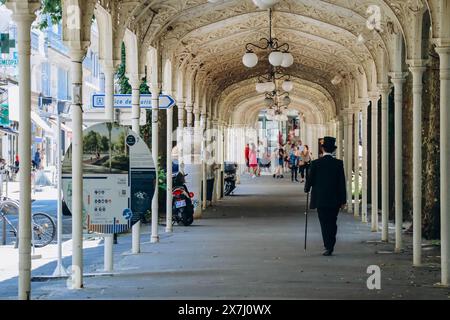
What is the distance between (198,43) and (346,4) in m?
4.78

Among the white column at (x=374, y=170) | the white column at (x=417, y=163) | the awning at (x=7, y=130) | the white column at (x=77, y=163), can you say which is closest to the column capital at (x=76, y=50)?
the white column at (x=77, y=163)

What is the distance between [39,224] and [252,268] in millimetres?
5049

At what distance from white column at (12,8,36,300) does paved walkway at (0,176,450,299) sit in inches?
45.5

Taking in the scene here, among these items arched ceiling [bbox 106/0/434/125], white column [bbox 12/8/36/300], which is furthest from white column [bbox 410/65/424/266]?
white column [bbox 12/8/36/300]

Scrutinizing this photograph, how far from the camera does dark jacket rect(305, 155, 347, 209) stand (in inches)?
569

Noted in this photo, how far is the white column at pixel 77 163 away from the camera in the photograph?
11.1 metres

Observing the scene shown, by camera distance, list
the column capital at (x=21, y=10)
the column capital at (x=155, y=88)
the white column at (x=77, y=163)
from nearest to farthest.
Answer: the column capital at (x=21, y=10) < the white column at (x=77, y=163) < the column capital at (x=155, y=88)

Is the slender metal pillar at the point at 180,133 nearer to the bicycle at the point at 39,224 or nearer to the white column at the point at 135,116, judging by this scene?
the bicycle at the point at 39,224

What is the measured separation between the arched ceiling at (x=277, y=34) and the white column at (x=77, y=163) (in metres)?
2.80

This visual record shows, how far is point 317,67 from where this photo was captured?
2848 cm

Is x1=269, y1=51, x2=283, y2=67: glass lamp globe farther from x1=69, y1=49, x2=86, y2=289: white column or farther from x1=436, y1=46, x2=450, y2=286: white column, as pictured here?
x1=69, y1=49, x2=86, y2=289: white column

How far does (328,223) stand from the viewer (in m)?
14.5
